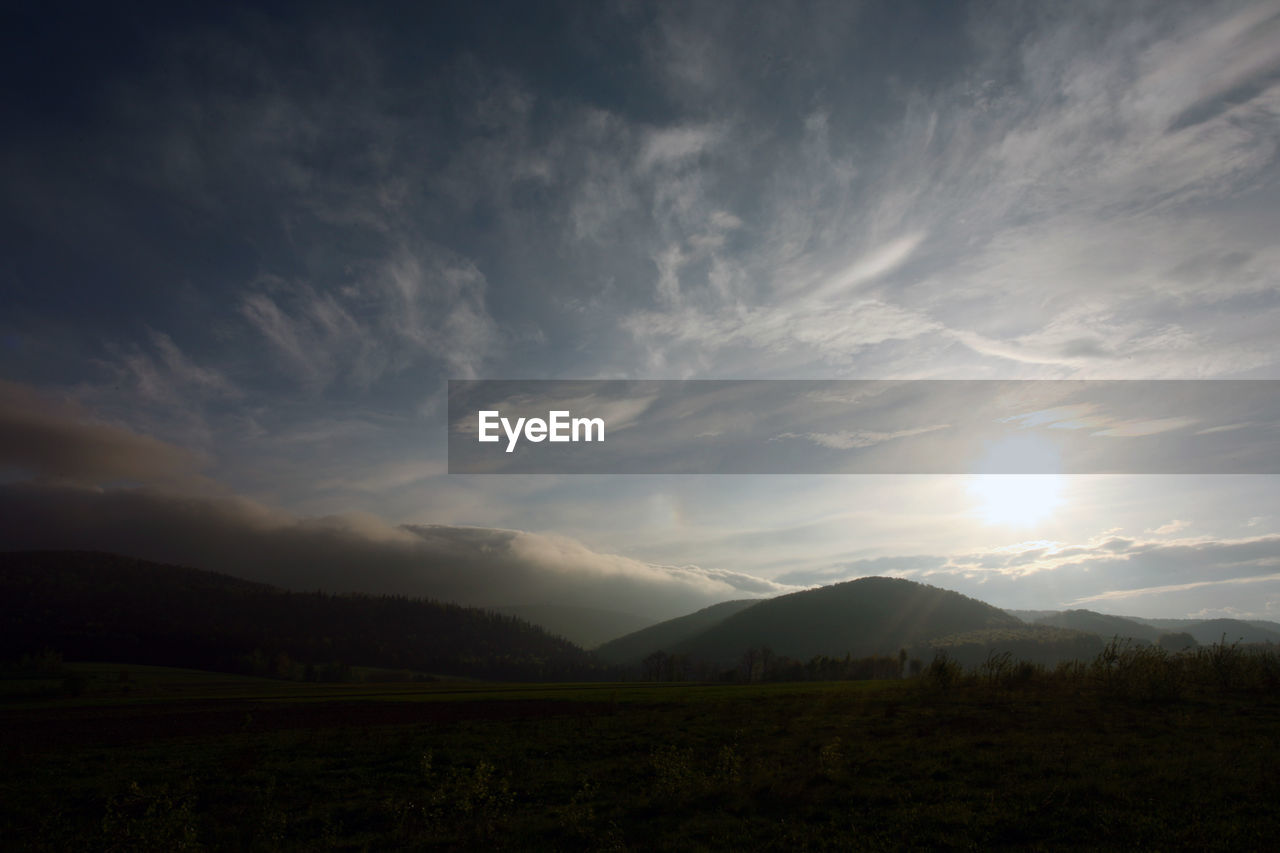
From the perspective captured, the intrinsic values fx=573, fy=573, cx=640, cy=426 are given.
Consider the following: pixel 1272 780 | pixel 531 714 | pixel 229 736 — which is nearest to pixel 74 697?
pixel 229 736

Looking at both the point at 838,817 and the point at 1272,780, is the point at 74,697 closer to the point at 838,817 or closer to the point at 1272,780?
the point at 838,817

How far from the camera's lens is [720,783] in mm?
22641

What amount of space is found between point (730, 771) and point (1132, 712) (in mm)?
27815

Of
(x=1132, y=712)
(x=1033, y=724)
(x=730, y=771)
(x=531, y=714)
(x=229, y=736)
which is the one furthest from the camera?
(x=531, y=714)

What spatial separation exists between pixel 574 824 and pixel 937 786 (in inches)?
516

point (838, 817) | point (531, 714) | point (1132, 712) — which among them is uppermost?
point (838, 817)

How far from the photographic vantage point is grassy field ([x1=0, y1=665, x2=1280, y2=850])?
16984 mm

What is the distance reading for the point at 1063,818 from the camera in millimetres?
16656

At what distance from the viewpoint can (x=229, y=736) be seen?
4747cm

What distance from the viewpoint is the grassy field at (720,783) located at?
55.7 ft

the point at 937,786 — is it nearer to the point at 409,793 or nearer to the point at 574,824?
the point at 574,824

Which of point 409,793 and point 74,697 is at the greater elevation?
point 409,793

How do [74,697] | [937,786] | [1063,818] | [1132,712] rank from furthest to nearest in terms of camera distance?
[74,697], [1132,712], [937,786], [1063,818]

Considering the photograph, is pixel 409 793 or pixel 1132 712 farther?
pixel 1132 712
